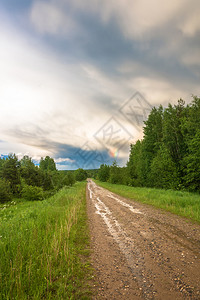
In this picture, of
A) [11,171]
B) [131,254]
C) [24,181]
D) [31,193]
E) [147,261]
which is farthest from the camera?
[11,171]

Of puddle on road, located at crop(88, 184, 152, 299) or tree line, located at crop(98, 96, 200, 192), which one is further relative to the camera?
tree line, located at crop(98, 96, 200, 192)

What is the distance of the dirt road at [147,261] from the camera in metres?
2.78

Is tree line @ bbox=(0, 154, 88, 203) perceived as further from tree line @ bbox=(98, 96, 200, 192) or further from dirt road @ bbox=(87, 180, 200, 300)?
tree line @ bbox=(98, 96, 200, 192)

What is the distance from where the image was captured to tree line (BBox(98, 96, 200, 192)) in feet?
62.4

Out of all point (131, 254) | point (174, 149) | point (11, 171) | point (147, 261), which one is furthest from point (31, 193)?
point (174, 149)

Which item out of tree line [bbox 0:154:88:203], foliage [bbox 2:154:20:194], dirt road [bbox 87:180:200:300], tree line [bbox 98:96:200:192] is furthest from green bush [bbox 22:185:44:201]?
tree line [bbox 98:96:200:192]

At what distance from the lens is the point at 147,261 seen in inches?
149

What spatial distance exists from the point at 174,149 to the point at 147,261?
23.1m

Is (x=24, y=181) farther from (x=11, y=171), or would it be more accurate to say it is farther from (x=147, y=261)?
(x=147, y=261)

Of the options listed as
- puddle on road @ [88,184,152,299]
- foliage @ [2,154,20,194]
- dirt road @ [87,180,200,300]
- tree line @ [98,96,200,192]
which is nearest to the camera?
dirt road @ [87,180,200,300]

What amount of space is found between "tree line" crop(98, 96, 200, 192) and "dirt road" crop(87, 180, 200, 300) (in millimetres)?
15440

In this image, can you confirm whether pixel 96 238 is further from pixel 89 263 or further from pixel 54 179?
pixel 54 179

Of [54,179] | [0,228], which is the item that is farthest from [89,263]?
[54,179]

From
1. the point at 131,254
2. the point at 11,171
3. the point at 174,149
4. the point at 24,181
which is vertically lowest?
the point at 131,254
